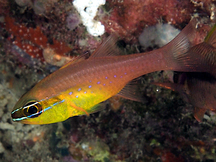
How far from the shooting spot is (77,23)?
3840mm

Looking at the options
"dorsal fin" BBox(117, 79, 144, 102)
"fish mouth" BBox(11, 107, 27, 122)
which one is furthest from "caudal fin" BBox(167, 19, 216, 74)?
"fish mouth" BBox(11, 107, 27, 122)

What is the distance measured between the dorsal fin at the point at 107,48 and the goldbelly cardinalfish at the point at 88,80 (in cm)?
2

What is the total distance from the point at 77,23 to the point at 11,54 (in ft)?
8.50

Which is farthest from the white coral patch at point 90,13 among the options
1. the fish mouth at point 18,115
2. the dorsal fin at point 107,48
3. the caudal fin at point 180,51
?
the fish mouth at point 18,115

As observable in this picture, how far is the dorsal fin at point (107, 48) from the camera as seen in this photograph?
2519 mm

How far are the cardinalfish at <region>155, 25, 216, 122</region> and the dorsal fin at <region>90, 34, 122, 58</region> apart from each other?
1.11 metres

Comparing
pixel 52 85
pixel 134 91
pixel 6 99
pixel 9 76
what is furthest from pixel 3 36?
pixel 134 91

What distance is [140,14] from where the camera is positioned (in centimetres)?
354

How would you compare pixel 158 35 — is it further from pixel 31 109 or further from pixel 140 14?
pixel 31 109

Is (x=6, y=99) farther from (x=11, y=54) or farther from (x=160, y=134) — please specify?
Result: (x=160, y=134)

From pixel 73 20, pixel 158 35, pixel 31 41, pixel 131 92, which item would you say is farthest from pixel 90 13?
pixel 31 41

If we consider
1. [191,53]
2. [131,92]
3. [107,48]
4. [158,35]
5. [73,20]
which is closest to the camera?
[191,53]

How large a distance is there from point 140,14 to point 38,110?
9.20 feet

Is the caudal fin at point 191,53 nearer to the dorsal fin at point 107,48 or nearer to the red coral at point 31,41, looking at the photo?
the dorsal fin at point 107,48
